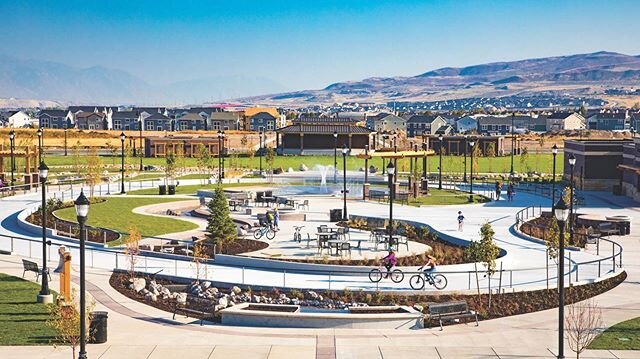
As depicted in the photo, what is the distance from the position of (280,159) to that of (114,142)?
35636mm

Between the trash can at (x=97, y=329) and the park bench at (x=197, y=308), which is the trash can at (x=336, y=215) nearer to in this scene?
the park bench at (x=197, y=308)

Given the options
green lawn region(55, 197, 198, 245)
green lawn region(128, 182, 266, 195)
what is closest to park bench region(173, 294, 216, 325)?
green lawn region(55, 197, 198, 245)

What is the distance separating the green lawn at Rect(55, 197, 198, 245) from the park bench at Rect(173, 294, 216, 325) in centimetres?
1164

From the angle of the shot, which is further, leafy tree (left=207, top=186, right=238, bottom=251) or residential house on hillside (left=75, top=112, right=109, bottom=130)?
residential house on hillside (left=75, top=112, right=109, bottom=130)

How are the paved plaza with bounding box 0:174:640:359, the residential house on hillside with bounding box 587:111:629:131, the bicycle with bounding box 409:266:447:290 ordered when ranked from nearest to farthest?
1. the paved plaza with bounding box 0:174:640:359
2. the bicycle with bounding box 409:266:447:290
3. the residential house on hillside with bounding box 587:111:629:131

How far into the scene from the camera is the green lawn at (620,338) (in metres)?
20.7

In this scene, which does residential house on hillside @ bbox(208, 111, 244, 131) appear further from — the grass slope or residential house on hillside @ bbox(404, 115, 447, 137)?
the grass slope

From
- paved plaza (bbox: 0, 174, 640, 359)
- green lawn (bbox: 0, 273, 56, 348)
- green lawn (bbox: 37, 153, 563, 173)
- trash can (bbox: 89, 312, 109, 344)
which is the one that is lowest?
paved plaza (bbox: 0, 174, 640, 359)

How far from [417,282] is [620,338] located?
7.67 m

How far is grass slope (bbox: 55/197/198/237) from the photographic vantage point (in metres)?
40.5

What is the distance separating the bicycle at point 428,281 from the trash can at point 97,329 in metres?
10.5

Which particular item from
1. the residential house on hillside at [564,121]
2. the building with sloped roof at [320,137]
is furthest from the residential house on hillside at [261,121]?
the building with sloped roof at [320,137]

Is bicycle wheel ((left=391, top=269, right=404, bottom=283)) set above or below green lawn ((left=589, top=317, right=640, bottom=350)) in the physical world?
above

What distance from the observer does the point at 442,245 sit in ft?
123
